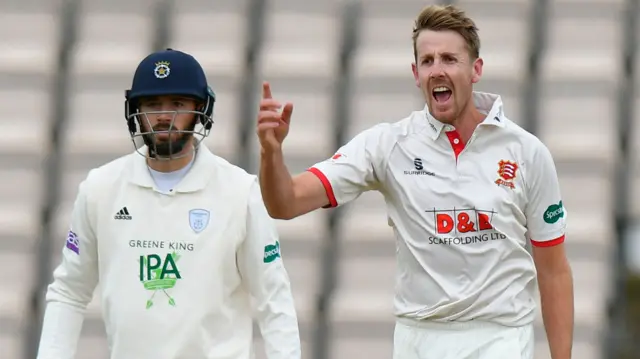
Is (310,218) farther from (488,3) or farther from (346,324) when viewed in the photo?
(488,3)

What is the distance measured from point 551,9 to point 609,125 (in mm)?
738

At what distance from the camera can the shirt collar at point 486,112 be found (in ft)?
11.0

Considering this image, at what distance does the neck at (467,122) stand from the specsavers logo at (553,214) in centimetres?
29

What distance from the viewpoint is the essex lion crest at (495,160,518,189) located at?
3303 millimetres

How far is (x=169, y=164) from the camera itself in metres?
3.40

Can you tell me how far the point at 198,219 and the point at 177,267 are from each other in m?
0.15

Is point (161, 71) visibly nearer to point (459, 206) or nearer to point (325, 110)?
point (459, 206)

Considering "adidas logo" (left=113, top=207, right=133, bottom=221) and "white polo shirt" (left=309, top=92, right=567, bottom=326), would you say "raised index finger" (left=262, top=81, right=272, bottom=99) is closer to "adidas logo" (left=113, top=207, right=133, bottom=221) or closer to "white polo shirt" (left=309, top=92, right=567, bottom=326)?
"white polo shirt" (left=309, top=92, right=567, bottom=326)

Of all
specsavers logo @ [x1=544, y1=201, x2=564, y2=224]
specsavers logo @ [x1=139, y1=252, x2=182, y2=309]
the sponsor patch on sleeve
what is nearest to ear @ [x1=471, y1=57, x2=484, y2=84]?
specsavers logo @ [x1=544, y1=201, x2=564, y2=224]

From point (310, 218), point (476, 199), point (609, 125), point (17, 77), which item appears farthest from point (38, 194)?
point (476, 199)

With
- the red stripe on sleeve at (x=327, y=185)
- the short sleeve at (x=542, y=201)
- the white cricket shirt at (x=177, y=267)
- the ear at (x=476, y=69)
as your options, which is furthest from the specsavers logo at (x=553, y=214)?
the white cricket shirt at (x=177, y=267)

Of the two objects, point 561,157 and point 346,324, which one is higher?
point 561,157

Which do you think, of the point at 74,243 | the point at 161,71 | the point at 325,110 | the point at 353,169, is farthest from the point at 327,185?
the point at 325,110

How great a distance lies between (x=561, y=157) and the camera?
20.5 feet
